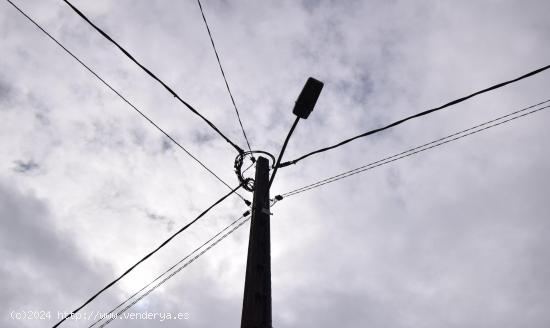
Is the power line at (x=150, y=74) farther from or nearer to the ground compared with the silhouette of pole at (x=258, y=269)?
farther from the ground

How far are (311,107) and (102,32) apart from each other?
294cm

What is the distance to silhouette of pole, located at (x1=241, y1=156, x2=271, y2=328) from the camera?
336cm

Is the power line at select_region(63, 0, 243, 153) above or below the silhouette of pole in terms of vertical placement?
above

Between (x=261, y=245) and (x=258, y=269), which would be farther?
(x=261, y=245)

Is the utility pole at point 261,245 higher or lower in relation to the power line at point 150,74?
lower

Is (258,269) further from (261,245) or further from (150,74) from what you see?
(150,74)

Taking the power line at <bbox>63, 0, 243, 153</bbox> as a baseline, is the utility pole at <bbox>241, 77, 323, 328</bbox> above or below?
below

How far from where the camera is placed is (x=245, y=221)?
6133mm

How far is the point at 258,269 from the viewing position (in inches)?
147

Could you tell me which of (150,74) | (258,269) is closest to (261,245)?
(258,269)

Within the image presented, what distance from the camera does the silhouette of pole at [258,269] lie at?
11.0 ft

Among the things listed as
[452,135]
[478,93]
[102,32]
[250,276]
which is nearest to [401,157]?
[452,135]

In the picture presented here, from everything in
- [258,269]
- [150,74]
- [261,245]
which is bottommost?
[258,269]

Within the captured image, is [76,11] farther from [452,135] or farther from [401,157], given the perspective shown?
[452,135]
